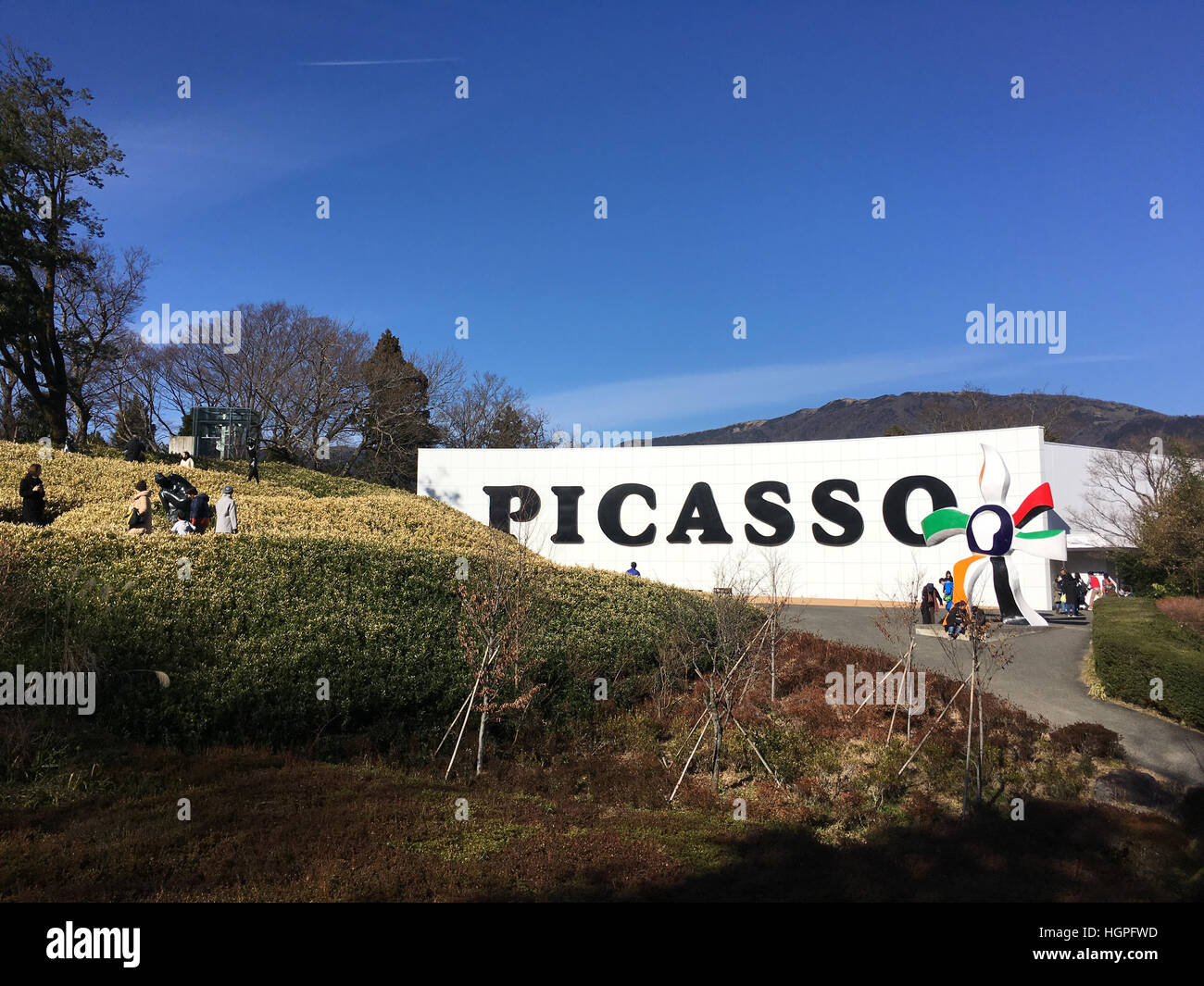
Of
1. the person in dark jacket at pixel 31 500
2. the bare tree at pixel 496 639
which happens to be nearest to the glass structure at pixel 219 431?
the person in dark jacket at pixel 31 500

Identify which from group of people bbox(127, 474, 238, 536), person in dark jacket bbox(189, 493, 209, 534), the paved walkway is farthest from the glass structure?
the paved walkway

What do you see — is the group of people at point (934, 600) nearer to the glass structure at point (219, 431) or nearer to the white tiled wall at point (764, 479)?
the white tiled wall at point (764, 479)

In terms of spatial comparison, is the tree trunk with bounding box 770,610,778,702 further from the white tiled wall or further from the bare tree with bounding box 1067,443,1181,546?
the bare tree with bounding box 1067,443,1181,546

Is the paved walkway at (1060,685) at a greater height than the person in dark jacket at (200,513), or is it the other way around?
the person in dark jacket at (200,513)

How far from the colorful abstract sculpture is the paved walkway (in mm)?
876

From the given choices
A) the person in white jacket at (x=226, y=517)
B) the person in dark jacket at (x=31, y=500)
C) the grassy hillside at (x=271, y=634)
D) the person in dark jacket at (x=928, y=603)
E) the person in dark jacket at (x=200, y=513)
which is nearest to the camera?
the grassy hillside at (x=271, y=634)

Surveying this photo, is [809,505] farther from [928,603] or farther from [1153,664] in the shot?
[1153,664]

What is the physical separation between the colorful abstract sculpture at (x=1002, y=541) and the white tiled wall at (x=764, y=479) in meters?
0.58

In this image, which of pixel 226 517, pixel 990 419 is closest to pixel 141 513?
pixel 226 517

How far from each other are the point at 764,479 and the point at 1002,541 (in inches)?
342

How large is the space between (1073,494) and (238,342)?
4185 centimetres

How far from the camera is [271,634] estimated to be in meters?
10.0

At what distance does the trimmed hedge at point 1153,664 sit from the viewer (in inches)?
487

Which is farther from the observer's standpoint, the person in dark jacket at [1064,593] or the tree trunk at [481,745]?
the person in dark jacket at [1064,593]
